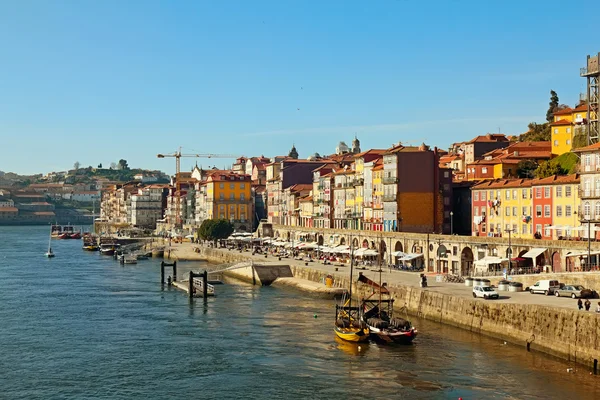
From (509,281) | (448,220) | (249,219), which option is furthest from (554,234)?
(249,219)

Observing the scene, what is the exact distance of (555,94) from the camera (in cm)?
15712

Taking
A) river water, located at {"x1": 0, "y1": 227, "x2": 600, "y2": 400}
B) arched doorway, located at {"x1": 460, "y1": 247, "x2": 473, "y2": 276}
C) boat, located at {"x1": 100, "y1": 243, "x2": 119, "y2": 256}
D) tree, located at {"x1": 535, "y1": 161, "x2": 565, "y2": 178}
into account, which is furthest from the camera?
boat, located at {"x1": 100, "y1": 243, "x2": 119, "y2": 256}

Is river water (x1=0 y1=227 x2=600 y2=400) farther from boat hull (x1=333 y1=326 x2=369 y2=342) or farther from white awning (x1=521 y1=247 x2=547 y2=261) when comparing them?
white awning (x1=521 y1=247 x2=547 y2=261)

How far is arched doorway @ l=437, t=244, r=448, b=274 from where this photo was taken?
284ft

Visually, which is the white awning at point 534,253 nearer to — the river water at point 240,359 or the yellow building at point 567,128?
the river water at point 240,359

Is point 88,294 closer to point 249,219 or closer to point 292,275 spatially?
point 292,275

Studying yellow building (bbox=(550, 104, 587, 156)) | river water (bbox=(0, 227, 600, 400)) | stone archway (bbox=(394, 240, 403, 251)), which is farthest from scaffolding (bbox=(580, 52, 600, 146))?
river water (bbox=(0, 227, 600, 400))

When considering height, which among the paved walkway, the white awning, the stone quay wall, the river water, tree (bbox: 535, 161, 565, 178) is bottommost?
the river water

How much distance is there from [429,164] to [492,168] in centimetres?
1181

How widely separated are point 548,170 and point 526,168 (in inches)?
353

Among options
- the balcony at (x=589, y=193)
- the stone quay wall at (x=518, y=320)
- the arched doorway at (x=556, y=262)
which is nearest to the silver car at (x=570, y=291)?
the stone quay wall at (x=518, y=320)

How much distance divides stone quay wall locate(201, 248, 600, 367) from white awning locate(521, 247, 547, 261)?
23.8ft

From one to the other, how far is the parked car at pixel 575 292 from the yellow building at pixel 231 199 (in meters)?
123

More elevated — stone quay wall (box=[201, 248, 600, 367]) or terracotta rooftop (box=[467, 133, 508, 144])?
terracotta rooftop (box=[467, 133, 508, 144])
